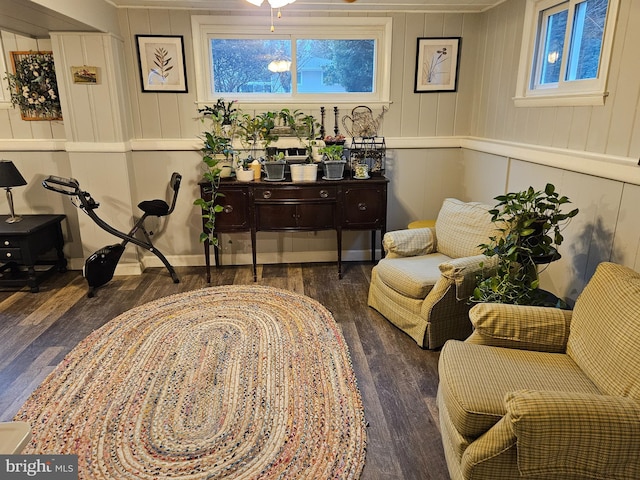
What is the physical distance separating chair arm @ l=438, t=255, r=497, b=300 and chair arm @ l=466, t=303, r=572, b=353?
55cm

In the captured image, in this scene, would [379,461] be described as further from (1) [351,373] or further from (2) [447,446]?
(1) [351,373]

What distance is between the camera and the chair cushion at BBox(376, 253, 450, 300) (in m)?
2.71

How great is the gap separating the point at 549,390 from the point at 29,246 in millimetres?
3785

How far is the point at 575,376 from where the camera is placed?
1731 millimetres

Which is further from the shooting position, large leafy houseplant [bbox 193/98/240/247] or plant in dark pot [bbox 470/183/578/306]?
large leafy houseplant [bbox 193/98/240/247]

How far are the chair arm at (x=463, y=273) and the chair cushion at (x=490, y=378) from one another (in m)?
0.60

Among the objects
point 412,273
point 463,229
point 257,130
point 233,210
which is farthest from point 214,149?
point 463,229

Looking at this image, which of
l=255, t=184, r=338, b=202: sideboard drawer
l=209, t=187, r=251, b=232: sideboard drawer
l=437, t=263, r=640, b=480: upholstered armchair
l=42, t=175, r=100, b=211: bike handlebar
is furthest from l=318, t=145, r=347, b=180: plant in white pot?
l=437, t=263, r=640, b=480: upholstered armchair

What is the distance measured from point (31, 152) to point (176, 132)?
131 cm

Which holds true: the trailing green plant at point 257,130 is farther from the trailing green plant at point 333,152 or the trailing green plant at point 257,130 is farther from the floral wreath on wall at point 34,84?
the floral wreath on wall at point 34,84

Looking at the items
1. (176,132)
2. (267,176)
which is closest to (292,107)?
(267,176)

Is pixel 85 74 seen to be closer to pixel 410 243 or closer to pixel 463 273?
pixel 410 243

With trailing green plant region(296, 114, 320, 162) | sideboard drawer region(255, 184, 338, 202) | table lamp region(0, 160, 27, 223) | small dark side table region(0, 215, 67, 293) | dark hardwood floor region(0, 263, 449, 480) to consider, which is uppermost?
trailing green plant region(296, 114, 320, 162)

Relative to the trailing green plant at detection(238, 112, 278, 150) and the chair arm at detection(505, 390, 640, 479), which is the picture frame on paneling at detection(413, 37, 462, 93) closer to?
the trailing green plant at detection(238, 112, 278, 150)
